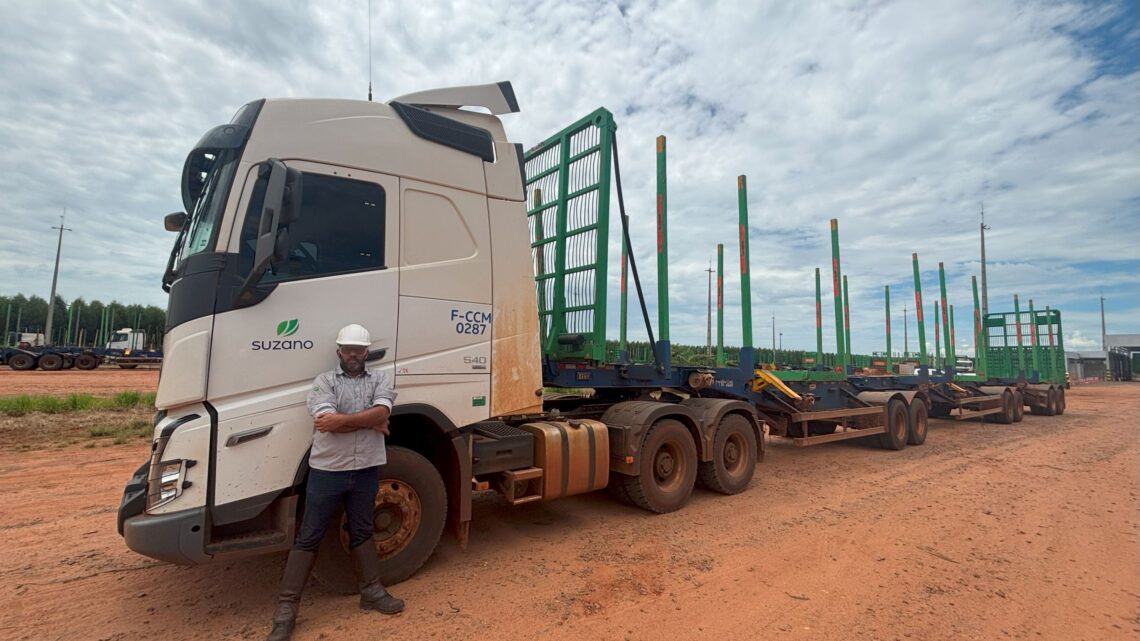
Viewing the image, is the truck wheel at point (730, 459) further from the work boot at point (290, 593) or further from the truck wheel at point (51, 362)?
the truck wheel at point (51, 362)

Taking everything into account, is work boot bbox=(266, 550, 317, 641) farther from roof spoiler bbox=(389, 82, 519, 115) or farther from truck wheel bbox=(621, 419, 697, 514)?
roof spoiler bbox=(389, 82, 519, 115)

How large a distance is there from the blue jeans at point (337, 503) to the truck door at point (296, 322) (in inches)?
11.5

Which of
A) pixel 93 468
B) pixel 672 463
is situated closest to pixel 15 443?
pixel 93 468

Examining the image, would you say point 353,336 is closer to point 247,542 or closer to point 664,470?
point 247,542

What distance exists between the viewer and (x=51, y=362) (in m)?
28.8

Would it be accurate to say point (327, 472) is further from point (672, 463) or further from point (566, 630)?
point (672, 463)

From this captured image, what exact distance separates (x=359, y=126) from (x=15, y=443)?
10.2 metres

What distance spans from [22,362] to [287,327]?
118 feet

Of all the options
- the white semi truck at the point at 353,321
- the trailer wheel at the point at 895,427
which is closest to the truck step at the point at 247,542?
the white semi truck at the point at 353,321

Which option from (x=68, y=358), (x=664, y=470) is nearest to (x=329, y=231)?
(x=664, y=470)

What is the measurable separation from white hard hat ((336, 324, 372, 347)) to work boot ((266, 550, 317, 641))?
4.24 ft

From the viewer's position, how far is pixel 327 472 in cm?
330

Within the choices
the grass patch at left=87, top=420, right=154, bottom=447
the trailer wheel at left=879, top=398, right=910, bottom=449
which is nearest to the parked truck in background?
the grass patch at left=87, top=420, right=154, bottom=447

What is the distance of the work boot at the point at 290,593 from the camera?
3.13m
